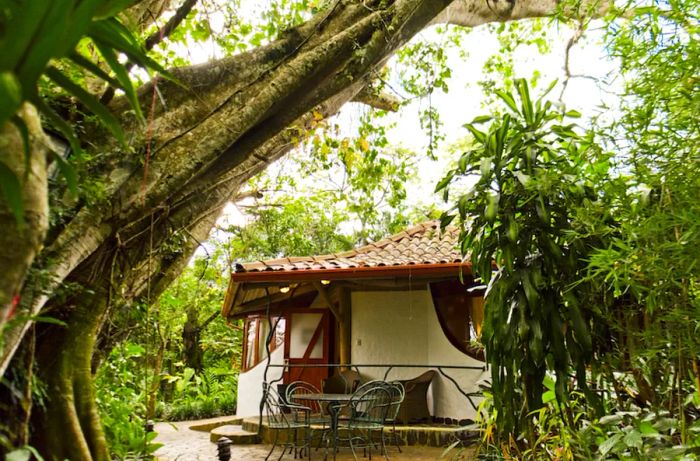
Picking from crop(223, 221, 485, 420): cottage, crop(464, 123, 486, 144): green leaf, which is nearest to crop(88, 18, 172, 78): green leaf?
crop(464, 123, 486, 144): green leaf

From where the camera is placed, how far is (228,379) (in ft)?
45.0

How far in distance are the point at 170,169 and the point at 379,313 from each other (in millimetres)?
5963

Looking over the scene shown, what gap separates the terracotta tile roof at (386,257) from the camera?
267 inches

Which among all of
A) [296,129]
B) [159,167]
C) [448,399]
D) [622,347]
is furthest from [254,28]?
[448,399]

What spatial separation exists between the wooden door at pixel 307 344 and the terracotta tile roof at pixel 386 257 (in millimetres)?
2287

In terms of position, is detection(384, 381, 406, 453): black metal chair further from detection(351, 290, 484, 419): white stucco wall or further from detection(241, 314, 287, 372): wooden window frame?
detection(241, 314, 287, 372): wooden window frame

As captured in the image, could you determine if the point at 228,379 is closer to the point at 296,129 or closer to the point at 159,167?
the point at 296,129

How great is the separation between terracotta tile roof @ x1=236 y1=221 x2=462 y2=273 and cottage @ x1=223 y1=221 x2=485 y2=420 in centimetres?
2

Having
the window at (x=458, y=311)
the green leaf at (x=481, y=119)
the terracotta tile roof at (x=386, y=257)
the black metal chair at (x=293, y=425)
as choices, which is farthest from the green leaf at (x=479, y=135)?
the window at (x=458, y=311)

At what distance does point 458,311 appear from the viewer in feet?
25.5

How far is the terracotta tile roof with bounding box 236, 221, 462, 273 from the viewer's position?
22.2 feet

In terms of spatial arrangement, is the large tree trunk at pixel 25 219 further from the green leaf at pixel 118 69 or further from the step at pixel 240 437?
the step at pixel 240 437

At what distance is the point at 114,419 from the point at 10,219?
117 inches

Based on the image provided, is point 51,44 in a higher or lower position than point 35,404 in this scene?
higher
